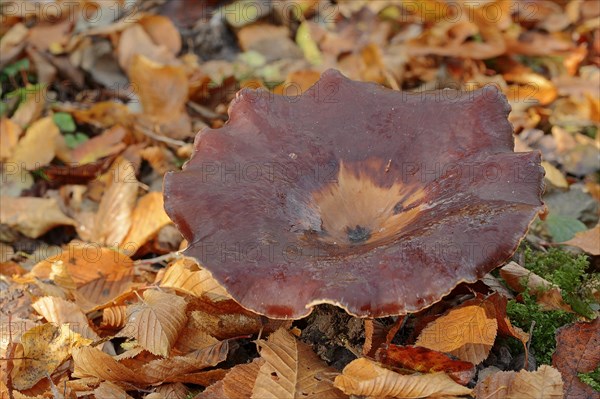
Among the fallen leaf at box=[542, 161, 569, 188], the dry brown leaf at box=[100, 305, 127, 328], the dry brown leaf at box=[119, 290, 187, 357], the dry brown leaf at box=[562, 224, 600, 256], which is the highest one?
the dry brown leaf at box=[119, 290, 187, 357]

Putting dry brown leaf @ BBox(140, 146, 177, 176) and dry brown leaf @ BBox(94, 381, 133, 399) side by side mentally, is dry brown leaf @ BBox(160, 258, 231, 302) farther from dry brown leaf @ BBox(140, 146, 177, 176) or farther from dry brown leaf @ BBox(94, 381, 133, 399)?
dry brown leaf @ BBox(140, 146, 177, 176)

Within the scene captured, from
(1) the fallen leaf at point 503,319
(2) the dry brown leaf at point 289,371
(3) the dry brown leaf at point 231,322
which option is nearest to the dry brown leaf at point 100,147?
(3) the dry brown leaf at point 231,322

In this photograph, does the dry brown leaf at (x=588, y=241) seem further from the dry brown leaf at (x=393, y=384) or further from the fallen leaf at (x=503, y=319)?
the dry brown leaf at (x=393, y=384)

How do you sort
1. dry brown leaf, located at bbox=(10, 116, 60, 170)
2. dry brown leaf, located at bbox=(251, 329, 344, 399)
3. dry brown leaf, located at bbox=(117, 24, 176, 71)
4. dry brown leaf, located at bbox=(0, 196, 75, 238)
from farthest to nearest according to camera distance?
dry brown leaf, located at bbox=(117, 24, 176, 71) < dry brown leaf, located at bbox=(10, 116, 60, 170) < dry brown leaf, located at bbox=(0, 196, 75, 238) < dry brown leaf, located at bbox=(251, 329, 344, 399)

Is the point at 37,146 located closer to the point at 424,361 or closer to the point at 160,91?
the point at 160,91

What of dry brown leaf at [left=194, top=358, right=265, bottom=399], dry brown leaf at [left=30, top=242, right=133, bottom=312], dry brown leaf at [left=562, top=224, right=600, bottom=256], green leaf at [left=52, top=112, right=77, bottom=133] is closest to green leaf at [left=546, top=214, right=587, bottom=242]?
dry brown leaf at [left=562, top=224, right=600, bottom=256]

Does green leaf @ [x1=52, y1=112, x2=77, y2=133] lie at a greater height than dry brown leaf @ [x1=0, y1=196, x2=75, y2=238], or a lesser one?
greater

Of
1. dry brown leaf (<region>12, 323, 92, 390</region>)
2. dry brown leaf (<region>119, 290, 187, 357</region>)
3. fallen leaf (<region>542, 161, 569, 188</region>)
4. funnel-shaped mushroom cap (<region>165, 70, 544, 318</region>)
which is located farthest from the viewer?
fallen leaf (<region>542, 161, 569, 188</region>)
